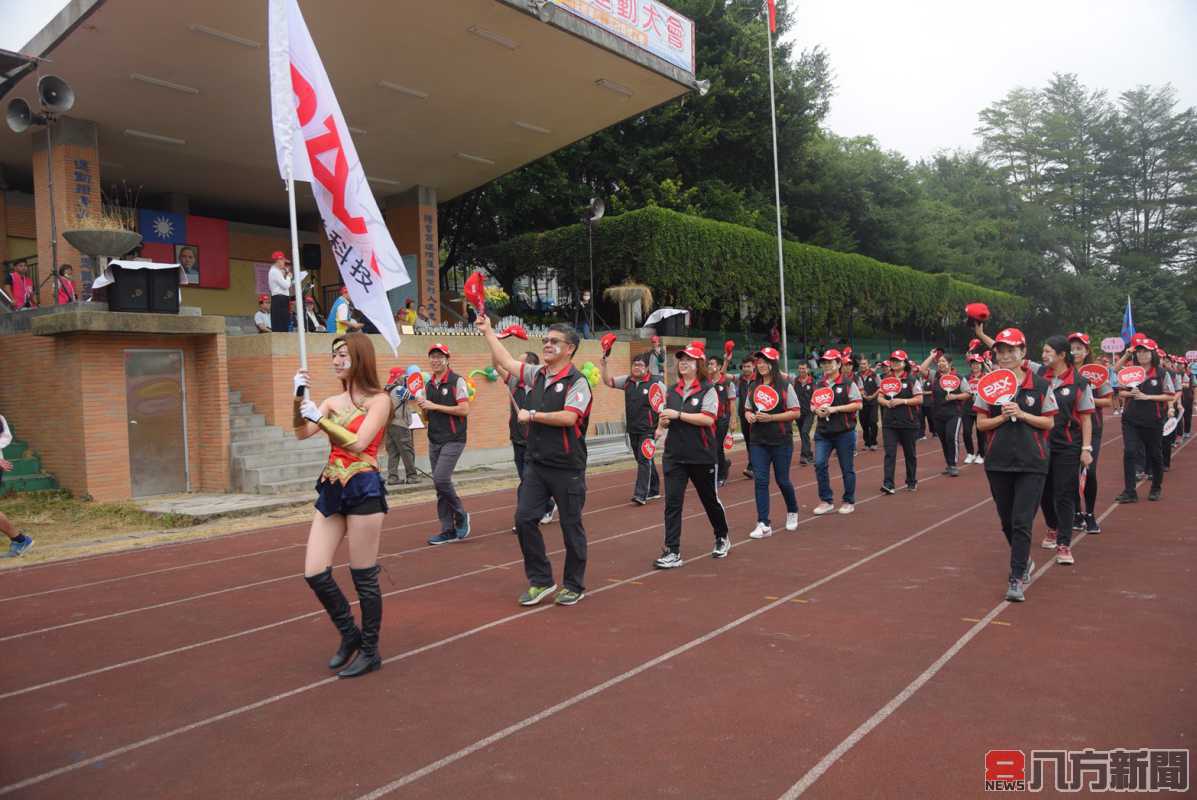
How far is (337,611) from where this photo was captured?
4.77 metres

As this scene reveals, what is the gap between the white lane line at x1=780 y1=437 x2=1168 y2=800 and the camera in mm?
3475

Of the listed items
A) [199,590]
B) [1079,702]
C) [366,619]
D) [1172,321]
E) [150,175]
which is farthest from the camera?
[1172,321]

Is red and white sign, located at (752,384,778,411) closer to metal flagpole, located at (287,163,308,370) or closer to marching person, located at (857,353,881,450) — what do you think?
metal flagpole, located at (287,163,308,370)

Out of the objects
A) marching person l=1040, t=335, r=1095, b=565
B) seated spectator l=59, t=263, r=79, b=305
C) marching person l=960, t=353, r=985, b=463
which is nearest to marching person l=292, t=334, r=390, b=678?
marching person l=1040, t=335, r=1095, b=565

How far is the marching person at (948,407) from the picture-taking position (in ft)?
45.4

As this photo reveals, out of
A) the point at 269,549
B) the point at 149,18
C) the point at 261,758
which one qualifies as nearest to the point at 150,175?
the point at 149,18

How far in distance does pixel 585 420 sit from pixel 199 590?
386 cm

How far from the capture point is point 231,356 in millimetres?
15273

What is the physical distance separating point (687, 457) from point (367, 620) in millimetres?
3379

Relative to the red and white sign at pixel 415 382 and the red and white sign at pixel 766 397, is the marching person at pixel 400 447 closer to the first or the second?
the red and white sign at pixel 415 382

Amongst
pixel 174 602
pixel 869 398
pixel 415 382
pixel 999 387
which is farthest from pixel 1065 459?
pixel 869 398

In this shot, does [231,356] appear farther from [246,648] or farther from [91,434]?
[246,648]

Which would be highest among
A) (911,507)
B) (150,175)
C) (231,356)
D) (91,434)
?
(150,175)

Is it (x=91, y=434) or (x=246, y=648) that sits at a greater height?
(x=91, y=434)
